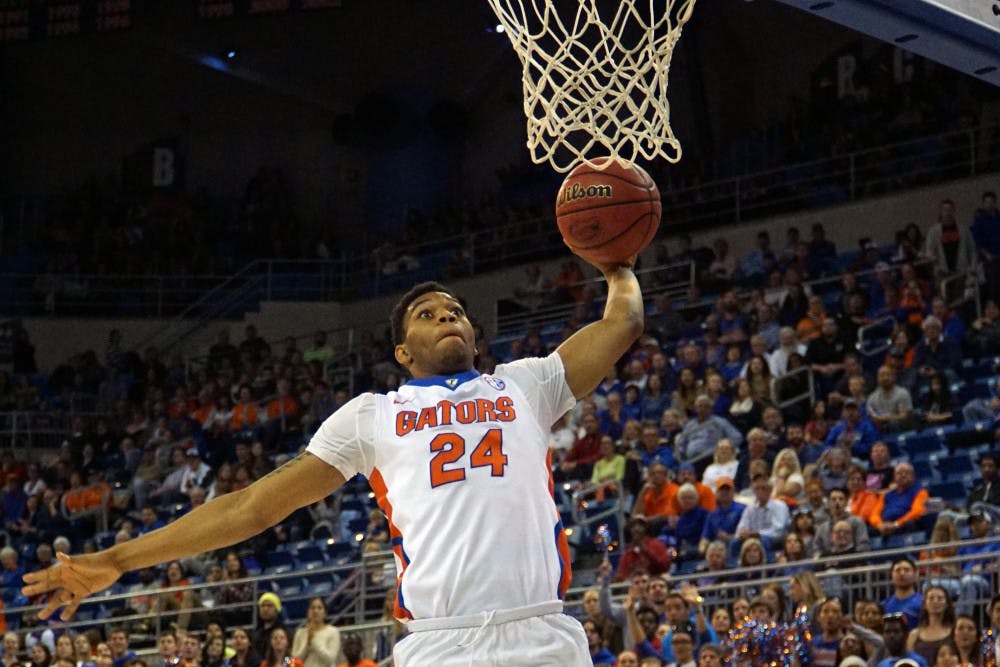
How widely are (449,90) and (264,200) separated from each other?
3262 millimetres

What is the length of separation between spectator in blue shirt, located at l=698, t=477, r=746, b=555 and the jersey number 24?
796 cm

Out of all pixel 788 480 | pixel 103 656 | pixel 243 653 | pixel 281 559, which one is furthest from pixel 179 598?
pixel 788 480

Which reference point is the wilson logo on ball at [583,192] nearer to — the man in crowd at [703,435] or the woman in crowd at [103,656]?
the man in crowd at [703,435]

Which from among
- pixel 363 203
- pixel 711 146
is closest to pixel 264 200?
pixel 363 203

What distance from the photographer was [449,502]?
444cm

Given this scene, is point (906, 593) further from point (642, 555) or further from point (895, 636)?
point (642, 555)

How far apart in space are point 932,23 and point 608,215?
2.86 meters

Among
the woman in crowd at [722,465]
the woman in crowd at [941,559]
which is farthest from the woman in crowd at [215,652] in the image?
the woman in crowd at [941,559]

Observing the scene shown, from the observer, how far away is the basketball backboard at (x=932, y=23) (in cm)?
727

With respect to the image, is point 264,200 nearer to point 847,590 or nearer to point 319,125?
point 319,125

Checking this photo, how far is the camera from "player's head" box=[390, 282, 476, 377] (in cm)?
464

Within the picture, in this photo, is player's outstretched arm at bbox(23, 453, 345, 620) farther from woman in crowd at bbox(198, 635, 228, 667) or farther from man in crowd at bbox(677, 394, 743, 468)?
man in crowd at bbox(677, 394, 743, 468)

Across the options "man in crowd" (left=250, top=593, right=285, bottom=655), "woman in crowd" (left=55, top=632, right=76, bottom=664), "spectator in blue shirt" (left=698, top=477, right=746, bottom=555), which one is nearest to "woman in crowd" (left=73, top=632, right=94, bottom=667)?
"woman in crowd" (left=55, top=632, right=76, bottom=664)

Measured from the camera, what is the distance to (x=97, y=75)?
2647 cm
